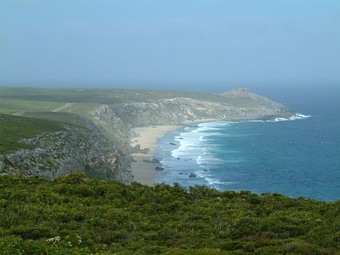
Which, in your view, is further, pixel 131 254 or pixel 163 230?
A: pixel 163 230

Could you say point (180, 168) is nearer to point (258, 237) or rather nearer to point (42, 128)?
point (42, 128)

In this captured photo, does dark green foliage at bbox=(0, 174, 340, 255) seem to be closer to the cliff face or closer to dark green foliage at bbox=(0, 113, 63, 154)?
dark green foliage at bbox=(0, 113, 63, 154)

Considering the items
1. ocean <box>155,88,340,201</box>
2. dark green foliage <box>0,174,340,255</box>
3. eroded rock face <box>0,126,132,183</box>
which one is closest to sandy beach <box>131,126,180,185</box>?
ocean <box>155,88,340,201</box>

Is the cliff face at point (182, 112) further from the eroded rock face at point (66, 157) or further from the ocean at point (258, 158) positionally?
the eroded rock face at point (66, 157)

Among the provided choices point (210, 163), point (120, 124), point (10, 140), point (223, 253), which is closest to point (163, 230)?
point (223, 253)

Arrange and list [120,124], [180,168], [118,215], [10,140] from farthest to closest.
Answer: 1. [120,124]
2. [180,168]
3. [10,140]
4. [118,215]

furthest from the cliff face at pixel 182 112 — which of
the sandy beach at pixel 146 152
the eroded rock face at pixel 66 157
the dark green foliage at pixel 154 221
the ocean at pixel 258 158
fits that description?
→ the dark green foliage at pixel 154 221
